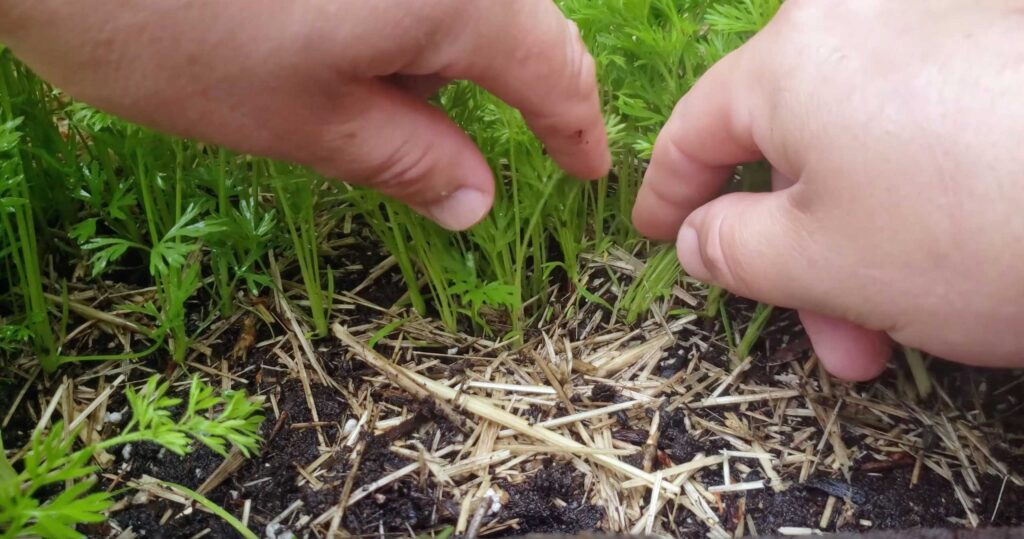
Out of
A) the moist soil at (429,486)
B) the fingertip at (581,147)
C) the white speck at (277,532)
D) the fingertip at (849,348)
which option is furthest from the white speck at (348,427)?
the fingertip at (849,348)

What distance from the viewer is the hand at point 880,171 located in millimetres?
854

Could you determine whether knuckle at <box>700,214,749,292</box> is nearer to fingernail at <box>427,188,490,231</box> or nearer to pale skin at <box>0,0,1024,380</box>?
pale skin at <box>0,0,1024,380</box>

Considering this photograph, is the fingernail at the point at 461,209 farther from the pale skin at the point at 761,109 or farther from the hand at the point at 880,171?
the hand at the point at 880,171

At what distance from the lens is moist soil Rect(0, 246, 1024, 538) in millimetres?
1091

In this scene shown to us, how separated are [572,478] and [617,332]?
0.31 metres

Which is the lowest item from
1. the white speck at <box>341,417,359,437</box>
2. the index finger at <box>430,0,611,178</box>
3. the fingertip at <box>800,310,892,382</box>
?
the white speck at <box>341,417,359,437</box>

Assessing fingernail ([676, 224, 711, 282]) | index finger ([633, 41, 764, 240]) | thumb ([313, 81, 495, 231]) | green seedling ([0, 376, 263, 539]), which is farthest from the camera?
fingernail ([676, 224, 711, 282])

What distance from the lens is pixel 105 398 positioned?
4.17 feet

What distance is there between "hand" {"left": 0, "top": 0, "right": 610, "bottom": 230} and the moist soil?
1.41ft

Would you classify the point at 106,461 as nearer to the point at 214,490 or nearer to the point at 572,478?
the point at 214,490

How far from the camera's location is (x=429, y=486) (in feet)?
3.75

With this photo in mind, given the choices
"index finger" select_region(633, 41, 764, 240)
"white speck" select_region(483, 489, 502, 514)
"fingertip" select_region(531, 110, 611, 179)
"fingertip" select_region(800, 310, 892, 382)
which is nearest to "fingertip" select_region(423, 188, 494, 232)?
"fingertip" select_region(531, 110, 611, 179)

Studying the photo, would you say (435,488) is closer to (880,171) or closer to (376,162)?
(376,162)

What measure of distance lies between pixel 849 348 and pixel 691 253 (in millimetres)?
256
